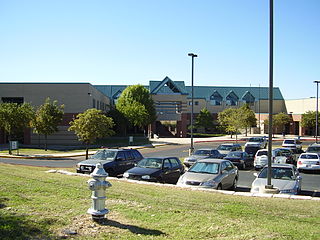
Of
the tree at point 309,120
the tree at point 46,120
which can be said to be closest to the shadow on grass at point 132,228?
the tree at point 46,120

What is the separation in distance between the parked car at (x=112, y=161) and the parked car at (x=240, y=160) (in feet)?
24.0

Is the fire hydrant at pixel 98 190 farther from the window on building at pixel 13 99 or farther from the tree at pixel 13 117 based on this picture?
the window on building at pixel 13 99

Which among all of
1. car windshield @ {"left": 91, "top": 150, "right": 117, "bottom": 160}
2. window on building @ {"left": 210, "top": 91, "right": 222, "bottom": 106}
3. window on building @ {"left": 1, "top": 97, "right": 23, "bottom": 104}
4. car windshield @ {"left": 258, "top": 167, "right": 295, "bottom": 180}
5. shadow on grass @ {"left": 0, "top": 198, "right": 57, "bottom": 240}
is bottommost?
car windshield @ {"left": 258, "top": 167, "right": 295, "bottom": 180}

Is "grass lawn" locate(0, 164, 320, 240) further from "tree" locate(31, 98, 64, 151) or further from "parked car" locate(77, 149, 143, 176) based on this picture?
"tree" locate(31, 98, 64, 151)

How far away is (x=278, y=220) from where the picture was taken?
7660mm

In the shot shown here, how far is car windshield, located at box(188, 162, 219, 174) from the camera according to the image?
14695mm

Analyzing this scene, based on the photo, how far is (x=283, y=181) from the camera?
552 inches

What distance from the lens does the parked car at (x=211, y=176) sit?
13695mm

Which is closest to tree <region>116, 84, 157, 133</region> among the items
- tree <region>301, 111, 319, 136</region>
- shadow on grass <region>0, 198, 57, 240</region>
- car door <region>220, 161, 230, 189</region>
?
tree <region>301, 111, 319, 136</region>

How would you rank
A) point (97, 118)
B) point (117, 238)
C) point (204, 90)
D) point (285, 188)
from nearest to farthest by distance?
point (117, 238)
point (285, 188)
point (97, 118)
point (204, 90)

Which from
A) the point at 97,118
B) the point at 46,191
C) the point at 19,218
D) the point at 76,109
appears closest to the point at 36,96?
the point at 76,109

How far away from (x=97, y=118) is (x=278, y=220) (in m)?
21.2

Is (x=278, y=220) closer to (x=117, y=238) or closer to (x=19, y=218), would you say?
(x=117, y=238)

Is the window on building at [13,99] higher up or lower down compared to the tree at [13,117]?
higher up
